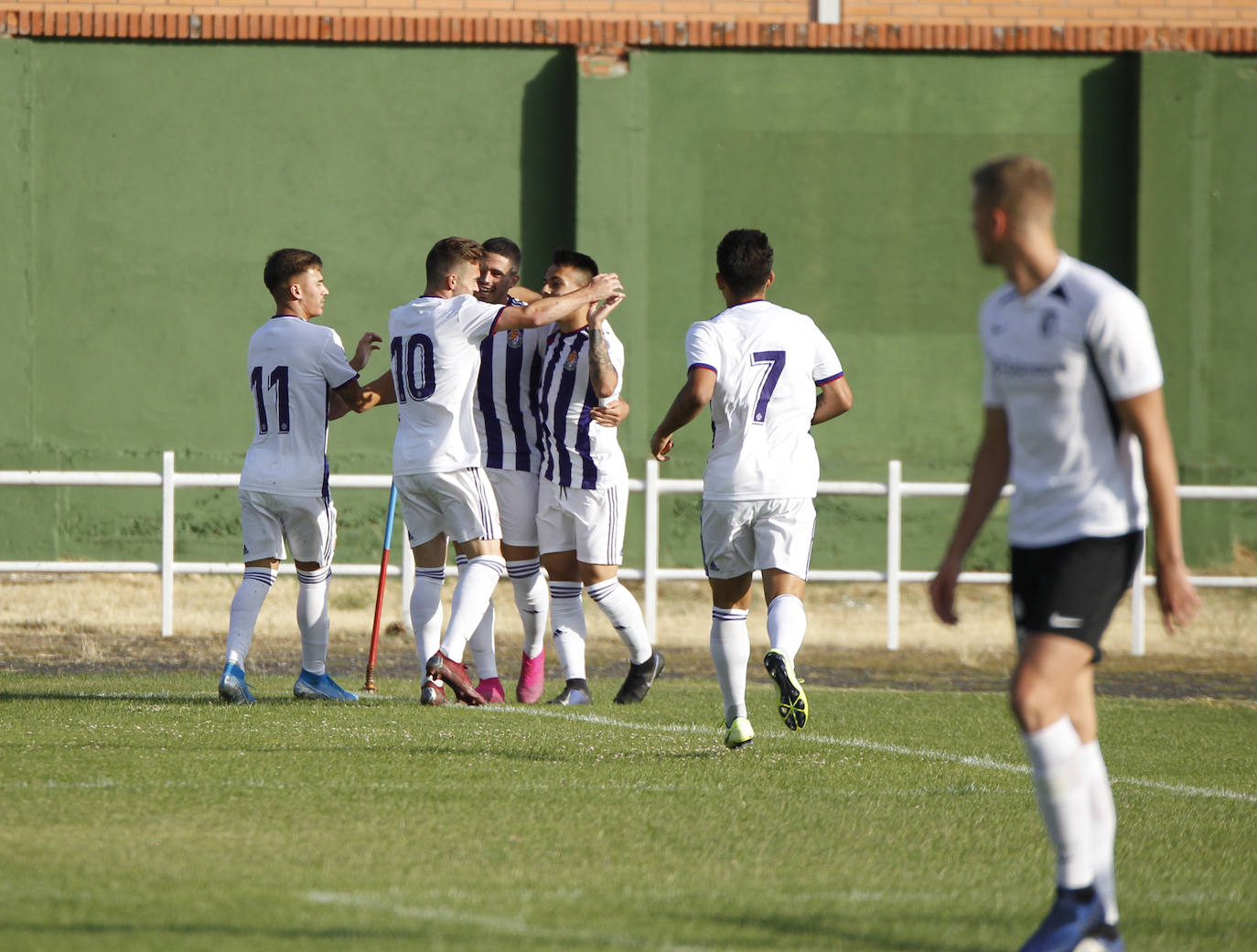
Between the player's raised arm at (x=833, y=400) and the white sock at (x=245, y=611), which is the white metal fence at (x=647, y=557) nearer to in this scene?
the white sock at (x=245, y=611)

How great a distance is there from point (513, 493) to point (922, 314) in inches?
333

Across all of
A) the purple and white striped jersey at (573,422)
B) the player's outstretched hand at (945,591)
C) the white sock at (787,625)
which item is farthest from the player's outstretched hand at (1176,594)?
the purple and white striped jersey at (573,422)

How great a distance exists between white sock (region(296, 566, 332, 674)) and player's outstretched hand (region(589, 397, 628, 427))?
1860mm

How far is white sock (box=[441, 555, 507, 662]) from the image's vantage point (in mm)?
8312

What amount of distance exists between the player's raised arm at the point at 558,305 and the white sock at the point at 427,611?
61.0 inches

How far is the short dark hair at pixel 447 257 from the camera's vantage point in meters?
8.74

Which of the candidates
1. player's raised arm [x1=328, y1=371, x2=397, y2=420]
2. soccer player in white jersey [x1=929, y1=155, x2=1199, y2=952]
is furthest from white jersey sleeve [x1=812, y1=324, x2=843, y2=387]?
soccer player in white jersey [x1=929, y1=155, x2=1199, y2=952]

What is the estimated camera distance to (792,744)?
307 inches

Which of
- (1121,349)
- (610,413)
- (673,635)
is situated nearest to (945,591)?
(1121,349)

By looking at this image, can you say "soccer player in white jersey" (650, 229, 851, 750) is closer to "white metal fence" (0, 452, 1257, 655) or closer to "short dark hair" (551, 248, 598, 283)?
"short dark hair" (551, 248, 598, 283)

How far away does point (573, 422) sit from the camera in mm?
8867

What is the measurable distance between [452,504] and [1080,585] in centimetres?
498

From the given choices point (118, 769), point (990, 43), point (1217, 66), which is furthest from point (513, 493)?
point (1217, 66)

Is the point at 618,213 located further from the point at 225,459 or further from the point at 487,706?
the point at 487,706
